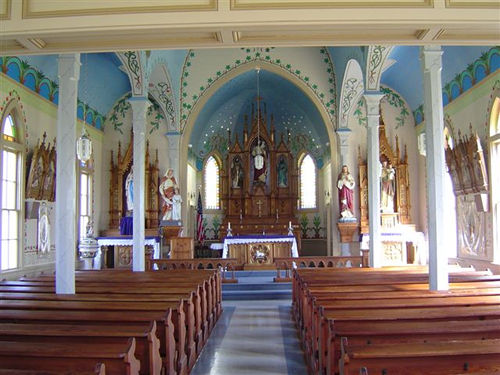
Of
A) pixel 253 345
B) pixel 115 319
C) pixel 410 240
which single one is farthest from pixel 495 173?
pixel 115 319

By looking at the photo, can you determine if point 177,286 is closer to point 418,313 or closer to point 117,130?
point 418,313

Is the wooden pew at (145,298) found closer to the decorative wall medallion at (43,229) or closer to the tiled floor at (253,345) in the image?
the tiled floor at (253,345)

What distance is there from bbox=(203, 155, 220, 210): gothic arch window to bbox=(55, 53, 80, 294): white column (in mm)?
13499

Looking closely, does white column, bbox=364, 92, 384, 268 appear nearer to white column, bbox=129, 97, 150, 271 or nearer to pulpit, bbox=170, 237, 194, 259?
white column, bbox=129, 97, 150, 271

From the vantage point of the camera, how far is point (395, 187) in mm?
17000

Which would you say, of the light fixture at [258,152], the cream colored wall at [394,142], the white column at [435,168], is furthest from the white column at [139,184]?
the cream colored wall at [394,142]

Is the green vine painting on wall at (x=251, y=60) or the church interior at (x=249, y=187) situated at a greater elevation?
the green vine painting on wall at (x=251, y=60)

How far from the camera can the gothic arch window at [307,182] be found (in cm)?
2145

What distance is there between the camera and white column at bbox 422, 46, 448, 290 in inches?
297

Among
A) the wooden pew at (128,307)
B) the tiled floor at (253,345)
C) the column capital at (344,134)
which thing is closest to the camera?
the wooden pew at (128,307)

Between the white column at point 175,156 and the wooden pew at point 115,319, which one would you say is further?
the white column at point 175,156

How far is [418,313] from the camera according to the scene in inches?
201

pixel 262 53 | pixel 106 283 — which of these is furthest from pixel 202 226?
pixel 106 283

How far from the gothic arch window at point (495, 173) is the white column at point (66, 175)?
29.9 feet
